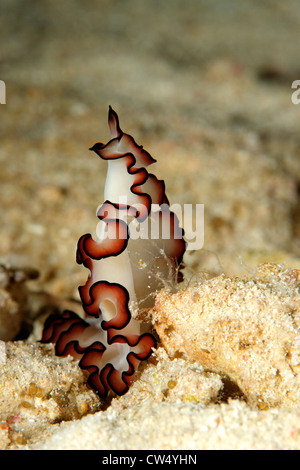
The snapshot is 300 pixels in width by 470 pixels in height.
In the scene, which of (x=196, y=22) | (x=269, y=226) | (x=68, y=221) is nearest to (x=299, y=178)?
(x=269, y=226)

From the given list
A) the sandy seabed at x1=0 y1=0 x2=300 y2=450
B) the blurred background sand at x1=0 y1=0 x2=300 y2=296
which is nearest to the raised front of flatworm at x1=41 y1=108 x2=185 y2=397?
the sandy seabed at x1=0 y1=0 x2=300 y2=450

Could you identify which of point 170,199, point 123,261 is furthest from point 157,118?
point 123,261

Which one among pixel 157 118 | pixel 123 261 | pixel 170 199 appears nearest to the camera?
pixel 123 261

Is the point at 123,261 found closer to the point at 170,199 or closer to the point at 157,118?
the point at 170,199

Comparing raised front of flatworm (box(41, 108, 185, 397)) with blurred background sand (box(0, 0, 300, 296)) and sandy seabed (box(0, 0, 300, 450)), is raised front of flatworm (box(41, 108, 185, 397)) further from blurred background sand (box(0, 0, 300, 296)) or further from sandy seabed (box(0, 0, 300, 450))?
blurred background sand (box(0, 0, 300, 296))

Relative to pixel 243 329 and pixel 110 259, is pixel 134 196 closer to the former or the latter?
pixel 110 259

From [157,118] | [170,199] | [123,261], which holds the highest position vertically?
[157,118]

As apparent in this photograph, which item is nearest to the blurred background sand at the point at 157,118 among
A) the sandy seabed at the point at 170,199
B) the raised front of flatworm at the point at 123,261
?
the sandy seabed at the point at 170,199

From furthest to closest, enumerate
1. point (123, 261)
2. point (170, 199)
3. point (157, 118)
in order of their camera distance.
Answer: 1. point (157, 118)
2. point (170, 199)
3. point (123, 261)

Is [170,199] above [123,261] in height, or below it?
above
